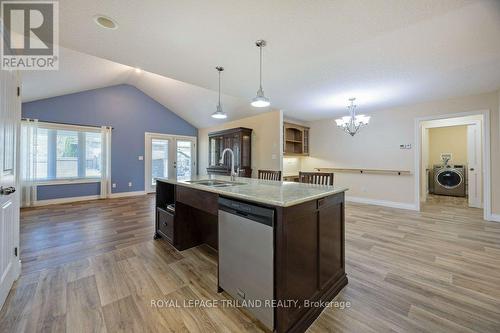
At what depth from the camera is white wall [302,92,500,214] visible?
144 inches

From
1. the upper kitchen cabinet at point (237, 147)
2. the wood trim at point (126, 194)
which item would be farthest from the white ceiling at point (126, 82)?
the wood trim at point (126, 194)

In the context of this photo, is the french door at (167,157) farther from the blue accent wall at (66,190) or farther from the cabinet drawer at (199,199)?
the cabinet drawer at (199,199)

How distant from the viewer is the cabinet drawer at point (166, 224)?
2.53 m

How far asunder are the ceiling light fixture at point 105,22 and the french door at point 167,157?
4.88m

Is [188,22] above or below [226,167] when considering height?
above

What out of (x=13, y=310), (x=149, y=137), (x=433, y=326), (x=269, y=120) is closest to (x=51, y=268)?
(x=13, y=310)

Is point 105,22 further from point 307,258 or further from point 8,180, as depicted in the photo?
point 307,258

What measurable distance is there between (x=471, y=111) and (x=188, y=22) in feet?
16.8

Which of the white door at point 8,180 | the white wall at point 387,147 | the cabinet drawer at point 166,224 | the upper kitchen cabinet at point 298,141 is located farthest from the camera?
the upper kitchen cabinet at point 298,141

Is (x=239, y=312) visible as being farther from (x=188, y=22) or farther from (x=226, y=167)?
(x=226, y=167)

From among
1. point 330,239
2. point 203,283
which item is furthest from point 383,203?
point 203,283

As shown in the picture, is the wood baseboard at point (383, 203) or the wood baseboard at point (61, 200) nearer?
the wood baseboard at point (383, 203)

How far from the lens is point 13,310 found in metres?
1.49

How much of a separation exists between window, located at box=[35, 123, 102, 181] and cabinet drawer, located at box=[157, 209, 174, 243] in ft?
13.8
